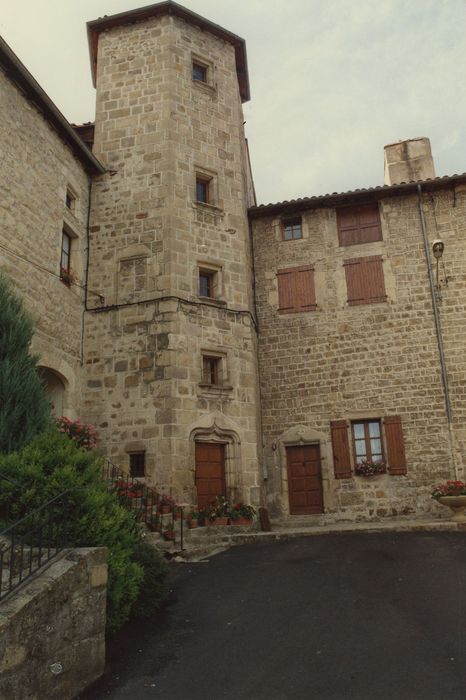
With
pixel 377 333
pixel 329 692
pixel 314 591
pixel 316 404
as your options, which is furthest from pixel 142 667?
pixel 377 333

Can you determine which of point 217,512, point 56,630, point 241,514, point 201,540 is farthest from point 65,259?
point 56,630

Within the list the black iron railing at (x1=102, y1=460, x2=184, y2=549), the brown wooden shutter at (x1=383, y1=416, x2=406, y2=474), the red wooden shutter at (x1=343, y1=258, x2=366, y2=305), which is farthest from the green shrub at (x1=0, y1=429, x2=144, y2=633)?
the red wooden shutter at (x1=343, y1=258, x2=366, y2=305)

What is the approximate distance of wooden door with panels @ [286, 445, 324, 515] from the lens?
12922 millimetres

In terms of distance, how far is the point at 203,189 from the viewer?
14.0 metres

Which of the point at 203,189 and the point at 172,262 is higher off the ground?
the point at 203,189

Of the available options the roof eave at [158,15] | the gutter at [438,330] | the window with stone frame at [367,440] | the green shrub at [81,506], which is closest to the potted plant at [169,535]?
the green shrub at [81,506]

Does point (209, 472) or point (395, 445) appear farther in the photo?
point (395, 445)

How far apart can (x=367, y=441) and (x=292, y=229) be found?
562cm

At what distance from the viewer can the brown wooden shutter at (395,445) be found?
497 inches

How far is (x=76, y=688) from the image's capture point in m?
4.85

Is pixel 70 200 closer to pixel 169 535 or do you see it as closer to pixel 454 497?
pixel 169 535

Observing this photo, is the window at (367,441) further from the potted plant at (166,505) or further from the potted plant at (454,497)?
the potted plant at (166,505)

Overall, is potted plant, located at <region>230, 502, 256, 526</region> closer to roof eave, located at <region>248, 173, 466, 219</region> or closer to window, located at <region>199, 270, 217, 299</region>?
window, located at <region>199, 270, 217, 299</region>

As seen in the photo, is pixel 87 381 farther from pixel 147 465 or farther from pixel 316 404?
pixel 316 404
